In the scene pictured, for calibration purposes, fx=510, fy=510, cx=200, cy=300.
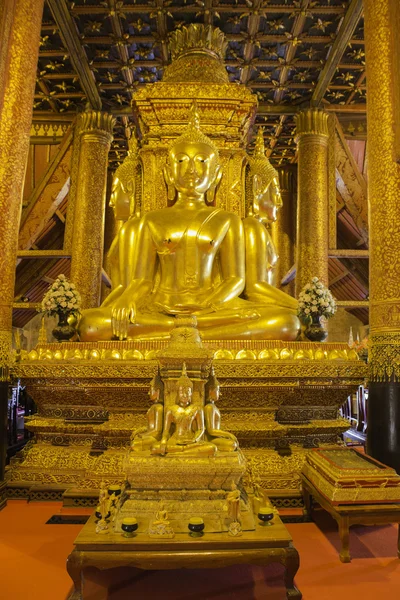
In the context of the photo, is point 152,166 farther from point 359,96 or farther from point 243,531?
point 359,96

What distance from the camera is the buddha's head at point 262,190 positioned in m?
6.04

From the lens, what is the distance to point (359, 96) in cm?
1014

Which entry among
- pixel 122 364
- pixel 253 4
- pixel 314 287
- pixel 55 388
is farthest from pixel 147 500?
pixel 253 4

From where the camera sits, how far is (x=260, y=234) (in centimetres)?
532

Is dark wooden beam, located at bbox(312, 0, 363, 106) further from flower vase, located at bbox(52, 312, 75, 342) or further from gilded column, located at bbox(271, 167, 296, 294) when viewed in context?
flower vase, located at bbox(52, 312, 75, 342)

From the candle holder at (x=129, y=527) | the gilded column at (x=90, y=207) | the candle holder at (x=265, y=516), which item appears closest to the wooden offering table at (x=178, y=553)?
the candle holder at (x=129, y=527)

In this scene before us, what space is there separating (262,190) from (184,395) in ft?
13.2

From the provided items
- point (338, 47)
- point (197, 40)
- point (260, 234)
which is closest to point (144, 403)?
point (260, 234)

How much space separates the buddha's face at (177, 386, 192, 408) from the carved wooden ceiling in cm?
694

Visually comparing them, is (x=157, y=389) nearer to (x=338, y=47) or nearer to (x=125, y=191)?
(x=125, y=191)

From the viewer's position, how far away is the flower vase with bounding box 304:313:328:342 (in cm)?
446

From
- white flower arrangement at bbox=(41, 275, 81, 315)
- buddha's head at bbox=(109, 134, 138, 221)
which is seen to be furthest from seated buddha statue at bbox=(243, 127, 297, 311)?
white flower arrangement at bbox=(41, 275, 81, 315)

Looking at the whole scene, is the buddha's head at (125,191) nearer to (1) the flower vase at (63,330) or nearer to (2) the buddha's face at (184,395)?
(1) the flower vase at (63,330)

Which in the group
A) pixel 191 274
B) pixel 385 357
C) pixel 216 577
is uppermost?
pixel 191 274
